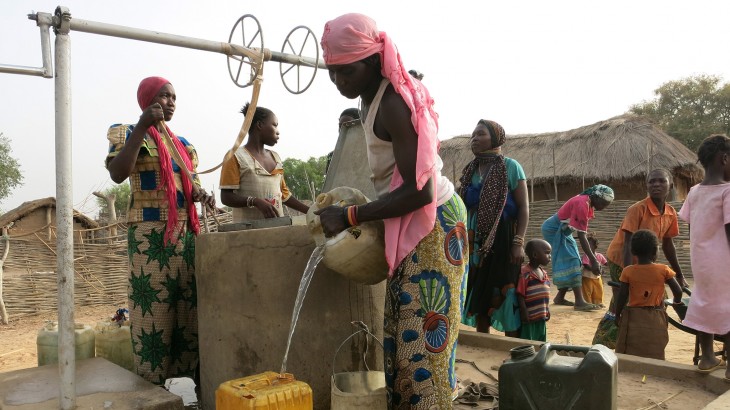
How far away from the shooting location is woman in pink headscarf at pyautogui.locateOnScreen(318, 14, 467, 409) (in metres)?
1.84

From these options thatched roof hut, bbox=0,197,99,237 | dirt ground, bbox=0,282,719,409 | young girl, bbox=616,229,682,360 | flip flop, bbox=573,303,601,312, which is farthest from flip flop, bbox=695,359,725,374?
thatched roof hut, bbox=0,197,99,237

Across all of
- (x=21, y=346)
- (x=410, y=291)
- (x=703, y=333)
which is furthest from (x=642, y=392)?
(x=21, y=346)

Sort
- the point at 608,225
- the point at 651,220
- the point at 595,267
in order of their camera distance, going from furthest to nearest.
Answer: the point at 608,225, the point at 595,267, the point at 651,220

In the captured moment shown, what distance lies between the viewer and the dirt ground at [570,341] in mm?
2957

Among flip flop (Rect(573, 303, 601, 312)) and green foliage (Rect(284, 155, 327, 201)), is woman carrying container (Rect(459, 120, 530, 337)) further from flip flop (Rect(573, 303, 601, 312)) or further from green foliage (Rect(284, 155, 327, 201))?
green foliage (Rect(284, 155, 327, 201))

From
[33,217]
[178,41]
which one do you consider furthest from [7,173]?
[178,41]

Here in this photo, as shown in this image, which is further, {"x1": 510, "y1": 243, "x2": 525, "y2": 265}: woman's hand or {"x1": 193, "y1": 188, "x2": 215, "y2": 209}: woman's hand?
{"x1": 510, "y1": 243, "x2": 525, "y2": 265}: woman's hand

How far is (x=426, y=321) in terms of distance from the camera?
199 cm

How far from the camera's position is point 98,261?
10.1 meters

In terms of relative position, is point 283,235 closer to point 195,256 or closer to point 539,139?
point 195,256

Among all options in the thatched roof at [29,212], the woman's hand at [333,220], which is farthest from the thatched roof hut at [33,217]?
the woman's hand at [333,220]

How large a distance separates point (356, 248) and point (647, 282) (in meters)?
2.73

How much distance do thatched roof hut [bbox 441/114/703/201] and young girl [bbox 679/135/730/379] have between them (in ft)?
37.0

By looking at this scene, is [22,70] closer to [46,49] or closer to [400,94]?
[46,49]
